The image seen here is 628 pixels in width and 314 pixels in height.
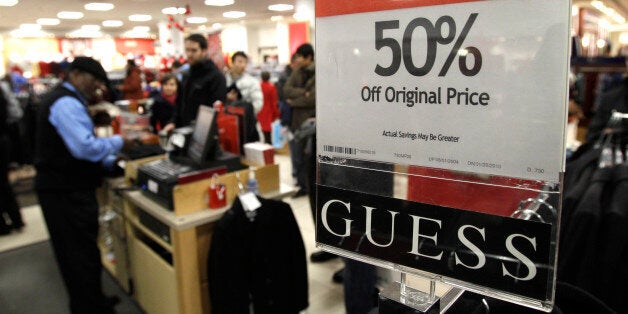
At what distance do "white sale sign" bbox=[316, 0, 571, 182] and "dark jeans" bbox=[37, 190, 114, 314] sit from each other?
6.41 ft

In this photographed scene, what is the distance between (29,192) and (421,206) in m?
5.83

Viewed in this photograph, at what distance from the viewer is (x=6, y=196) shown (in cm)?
397

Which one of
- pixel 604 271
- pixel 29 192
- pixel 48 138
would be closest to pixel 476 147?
pixel 604 271

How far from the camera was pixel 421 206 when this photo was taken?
30.9 inches

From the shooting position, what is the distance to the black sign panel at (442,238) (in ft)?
2.27

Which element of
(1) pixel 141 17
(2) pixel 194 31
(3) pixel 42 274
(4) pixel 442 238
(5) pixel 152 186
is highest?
(2) pixel 194 31

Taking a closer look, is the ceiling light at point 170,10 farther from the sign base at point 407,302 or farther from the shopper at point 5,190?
the sign base at point 407,302

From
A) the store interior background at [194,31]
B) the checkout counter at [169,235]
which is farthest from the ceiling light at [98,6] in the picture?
the checkout counter at [169,235]

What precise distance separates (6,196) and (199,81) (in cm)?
224

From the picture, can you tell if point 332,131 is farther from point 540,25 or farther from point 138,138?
point 138,138

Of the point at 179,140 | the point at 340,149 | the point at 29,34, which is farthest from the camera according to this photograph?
the point at 29,34

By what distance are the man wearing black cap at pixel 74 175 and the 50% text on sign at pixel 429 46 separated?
1.93 metres

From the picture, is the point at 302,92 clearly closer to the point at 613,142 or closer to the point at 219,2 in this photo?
the point at 613,142

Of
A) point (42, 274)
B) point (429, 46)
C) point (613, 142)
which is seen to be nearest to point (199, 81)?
point (42, 274)
